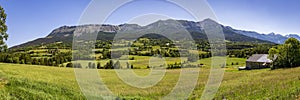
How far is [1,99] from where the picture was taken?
13.5 m

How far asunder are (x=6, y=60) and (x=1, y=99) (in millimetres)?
74276

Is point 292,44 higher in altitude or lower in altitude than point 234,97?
higher

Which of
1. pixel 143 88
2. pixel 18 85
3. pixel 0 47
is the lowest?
pixel 143 88

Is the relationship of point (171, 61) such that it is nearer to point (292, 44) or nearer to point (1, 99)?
point (292, 44)

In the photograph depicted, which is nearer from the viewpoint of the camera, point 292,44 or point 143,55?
point 292,44

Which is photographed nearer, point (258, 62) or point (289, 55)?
point (289, 55)

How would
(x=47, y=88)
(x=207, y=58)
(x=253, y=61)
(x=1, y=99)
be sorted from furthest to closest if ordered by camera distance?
(x=207, y=58) → (x=253, y=61) → (x=47, y=88) → (x=1, y=99)

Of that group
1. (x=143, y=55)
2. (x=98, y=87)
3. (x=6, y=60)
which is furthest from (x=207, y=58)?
(x=98, y=87)

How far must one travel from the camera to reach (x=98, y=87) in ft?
83.3

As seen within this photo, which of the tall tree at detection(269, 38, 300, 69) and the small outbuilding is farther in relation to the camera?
the small outbuilding

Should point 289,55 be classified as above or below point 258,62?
above

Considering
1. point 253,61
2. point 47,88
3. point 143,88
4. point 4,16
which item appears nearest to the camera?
point 47,88

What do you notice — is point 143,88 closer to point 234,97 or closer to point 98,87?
point 98,87

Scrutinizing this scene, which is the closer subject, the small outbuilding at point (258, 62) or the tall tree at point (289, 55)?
the tall tree at point (289, 55)
